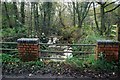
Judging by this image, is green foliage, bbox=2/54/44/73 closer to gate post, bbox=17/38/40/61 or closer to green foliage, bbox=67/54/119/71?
gate post, bbox=17/38/40/61

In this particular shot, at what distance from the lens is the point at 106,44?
3607 millimetres

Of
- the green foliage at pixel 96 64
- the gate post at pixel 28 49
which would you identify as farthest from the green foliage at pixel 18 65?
the green foliage at pixel 96 64

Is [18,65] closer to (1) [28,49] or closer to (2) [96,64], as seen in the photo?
(1) [28,49]

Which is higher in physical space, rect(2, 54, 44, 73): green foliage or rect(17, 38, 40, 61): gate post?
rect(17, 38, 40, 61): gate post

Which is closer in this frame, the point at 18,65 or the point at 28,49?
the point at 18,65

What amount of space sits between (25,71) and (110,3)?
3579mm

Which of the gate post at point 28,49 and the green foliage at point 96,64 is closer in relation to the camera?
the green foliage at point 96,64

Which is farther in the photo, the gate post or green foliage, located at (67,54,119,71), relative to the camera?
the gate post

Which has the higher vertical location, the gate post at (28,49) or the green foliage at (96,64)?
the gate post at (28,49)

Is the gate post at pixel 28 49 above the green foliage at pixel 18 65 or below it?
above

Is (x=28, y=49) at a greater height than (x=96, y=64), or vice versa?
(x=28, y=49)

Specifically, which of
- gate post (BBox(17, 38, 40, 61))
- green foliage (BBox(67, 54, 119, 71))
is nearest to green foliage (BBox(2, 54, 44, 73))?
gate post (BBox(17, 38, 40, 61))

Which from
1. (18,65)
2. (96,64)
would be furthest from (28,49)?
(96,64)

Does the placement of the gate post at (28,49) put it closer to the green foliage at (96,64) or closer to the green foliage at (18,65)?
the green foliage at (18,65)
